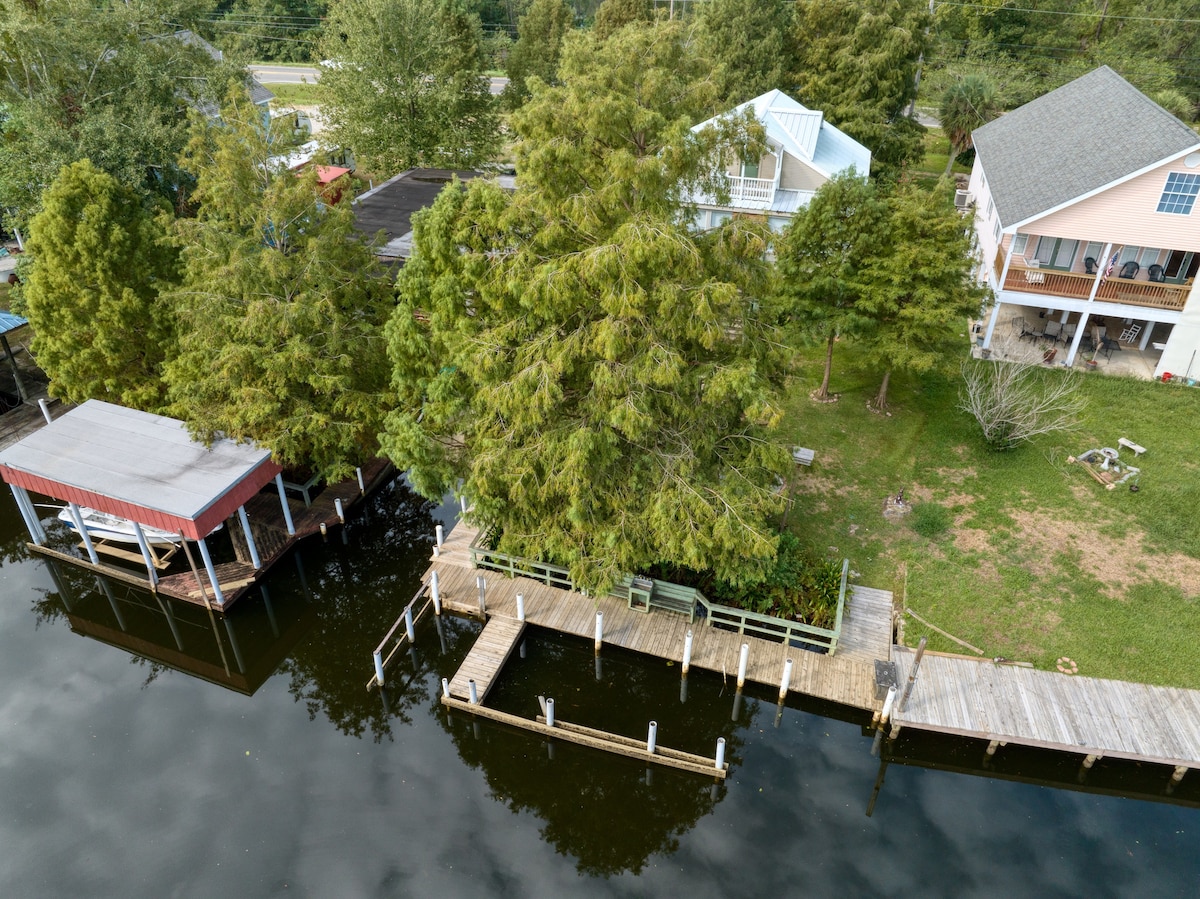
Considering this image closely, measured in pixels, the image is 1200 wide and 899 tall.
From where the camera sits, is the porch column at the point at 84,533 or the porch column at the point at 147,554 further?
the porch column at the point at 84,533

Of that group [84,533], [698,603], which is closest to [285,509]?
[84,533]

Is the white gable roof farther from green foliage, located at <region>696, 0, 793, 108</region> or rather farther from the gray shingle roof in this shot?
green foliage, located at <region>696, 0, 793, 108</region>

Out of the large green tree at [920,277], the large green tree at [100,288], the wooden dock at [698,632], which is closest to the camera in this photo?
the wooden dock at [698,632]

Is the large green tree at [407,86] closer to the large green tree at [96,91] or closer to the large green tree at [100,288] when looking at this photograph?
the large green tree at [96,91]

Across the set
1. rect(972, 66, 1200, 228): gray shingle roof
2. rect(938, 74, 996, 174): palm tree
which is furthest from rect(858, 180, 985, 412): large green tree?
rect(938, 74, 996, 174): palm tree

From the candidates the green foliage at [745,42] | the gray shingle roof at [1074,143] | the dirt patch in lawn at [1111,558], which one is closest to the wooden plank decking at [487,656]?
the dirt patch in lawn at [1111,558]

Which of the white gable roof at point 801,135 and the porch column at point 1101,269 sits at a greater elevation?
the white gable roof at point 801,135
